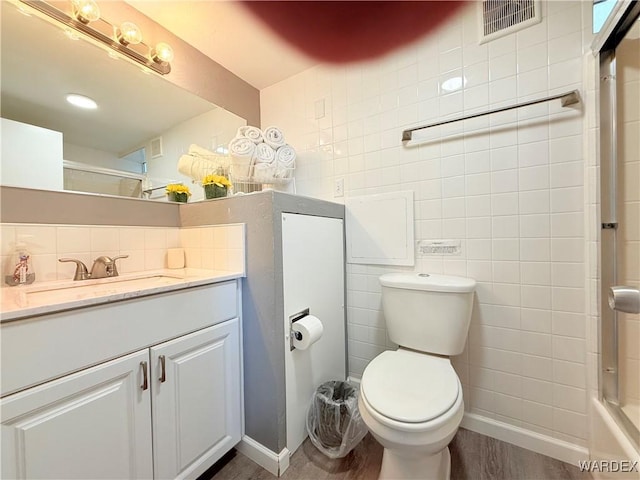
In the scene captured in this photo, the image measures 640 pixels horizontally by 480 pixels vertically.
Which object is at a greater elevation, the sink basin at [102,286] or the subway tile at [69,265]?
the subway tile at [69,265]

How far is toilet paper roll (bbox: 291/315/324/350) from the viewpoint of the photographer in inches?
45.4

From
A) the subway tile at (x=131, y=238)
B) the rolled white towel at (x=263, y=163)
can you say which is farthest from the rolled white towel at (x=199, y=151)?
the subway tile at (x=131, y=238)

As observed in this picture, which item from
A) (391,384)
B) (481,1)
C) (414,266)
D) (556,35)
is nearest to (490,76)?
(556,35)

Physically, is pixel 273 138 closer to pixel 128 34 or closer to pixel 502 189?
pixel 128 34

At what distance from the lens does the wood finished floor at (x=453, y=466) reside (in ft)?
3.56

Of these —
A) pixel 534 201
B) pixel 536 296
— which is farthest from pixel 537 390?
pixel 534 201

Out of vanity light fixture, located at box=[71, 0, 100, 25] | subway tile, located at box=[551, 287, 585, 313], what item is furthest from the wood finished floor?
vanity light fixture, located at box=[71, 0, 100, 25]

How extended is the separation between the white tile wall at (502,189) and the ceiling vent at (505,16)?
0.12 feet

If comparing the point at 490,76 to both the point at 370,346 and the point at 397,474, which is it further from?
the point at 397,474

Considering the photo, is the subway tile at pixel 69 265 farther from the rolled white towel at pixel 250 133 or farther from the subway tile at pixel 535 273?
the subway tile at pixel 535 273

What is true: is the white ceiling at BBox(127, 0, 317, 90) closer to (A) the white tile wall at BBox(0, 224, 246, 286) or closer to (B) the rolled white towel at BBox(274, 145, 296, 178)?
(B) the rolled white towel at BBox(274, 145, 296, 178)

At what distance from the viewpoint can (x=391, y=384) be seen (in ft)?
3.24

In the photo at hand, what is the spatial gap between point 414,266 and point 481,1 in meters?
1.33

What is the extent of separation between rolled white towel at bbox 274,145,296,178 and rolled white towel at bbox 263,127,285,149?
0.10 feet
